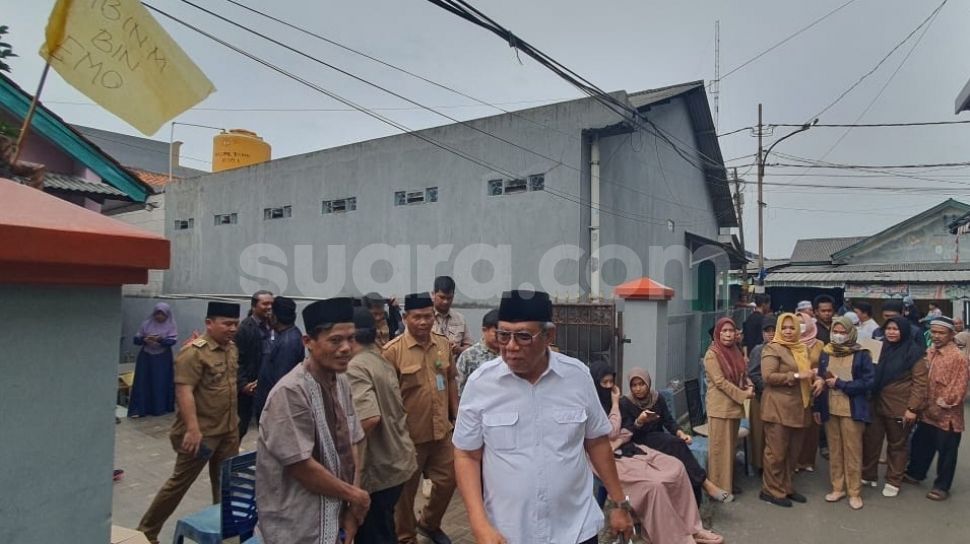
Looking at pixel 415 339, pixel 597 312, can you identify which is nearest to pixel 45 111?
pixel 415 339

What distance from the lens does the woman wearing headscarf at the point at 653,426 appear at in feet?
14.6

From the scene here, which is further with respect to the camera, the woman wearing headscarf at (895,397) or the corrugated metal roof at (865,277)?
the corrugated metal roof at (865,277)

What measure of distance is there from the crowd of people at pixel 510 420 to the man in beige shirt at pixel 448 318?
0.06 feet

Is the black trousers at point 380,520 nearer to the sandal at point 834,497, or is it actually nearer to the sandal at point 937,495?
the sandal at point 834,497

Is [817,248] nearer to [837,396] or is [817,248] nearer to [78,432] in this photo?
[837,396]

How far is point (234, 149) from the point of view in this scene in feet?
56.7

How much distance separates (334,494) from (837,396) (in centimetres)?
496

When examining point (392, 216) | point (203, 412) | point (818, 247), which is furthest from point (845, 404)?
point (818, 247)

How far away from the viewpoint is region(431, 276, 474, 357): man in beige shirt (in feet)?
16.1

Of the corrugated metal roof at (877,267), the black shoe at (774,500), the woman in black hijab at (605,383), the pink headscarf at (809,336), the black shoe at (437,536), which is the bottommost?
the black shoe at (774,500)

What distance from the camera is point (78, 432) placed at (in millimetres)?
1500

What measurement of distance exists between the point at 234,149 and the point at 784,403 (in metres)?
17.3

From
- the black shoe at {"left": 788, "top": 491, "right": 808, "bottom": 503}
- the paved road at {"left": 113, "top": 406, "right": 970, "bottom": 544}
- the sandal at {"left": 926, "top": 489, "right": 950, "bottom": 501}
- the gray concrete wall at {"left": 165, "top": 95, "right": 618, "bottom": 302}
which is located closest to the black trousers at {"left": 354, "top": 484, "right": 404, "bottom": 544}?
the paved road at {"left": 113, "top": 406, "right": 970, "bottom": 544}

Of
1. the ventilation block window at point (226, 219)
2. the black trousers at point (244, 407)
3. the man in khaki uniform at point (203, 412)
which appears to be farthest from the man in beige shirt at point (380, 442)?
the ventilation block window at point (226, 219)
